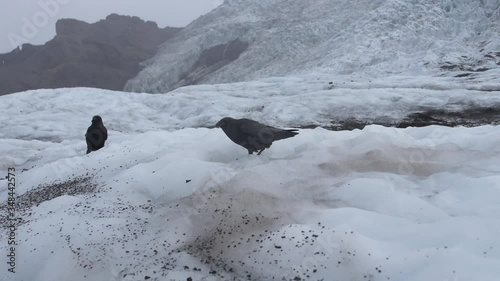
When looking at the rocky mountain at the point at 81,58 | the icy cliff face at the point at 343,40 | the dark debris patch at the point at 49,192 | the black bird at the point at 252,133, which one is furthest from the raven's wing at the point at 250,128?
the rocky mountain at the point at 81,58

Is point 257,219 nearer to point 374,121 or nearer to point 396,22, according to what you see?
point 374,121

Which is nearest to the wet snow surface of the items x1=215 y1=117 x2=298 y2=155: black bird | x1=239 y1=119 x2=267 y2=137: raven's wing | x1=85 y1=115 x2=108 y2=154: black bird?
x1=215 y1=117 x2=298 y2=155: black bird

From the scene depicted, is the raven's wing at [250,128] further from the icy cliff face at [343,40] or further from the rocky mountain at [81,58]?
the rocky mountain at [81,58]

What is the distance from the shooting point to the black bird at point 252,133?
7.73m

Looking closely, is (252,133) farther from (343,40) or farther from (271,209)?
(343,40)

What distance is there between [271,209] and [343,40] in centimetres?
3212

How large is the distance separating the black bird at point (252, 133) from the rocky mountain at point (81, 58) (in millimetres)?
50743

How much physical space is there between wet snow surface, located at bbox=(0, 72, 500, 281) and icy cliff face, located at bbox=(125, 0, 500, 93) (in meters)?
20.9

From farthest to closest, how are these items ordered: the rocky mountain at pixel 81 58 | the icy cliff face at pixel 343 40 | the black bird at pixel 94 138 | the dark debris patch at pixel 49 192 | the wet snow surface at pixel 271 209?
the rocky mountain at pixel 81 58 → the icy cliff face at pixel 343 40 → the black bird at pixel 94 138 → the dark debris patch at pixel 49 192 → the wet snow surface at pixel 271 209

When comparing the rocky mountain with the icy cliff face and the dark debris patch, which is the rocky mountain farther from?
the dark debris patch

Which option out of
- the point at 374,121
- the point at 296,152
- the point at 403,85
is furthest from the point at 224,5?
the point at 296,152

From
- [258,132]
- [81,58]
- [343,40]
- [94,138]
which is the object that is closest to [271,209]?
[258,132]

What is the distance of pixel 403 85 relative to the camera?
830 inches

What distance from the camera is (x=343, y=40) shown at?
35156 mm
